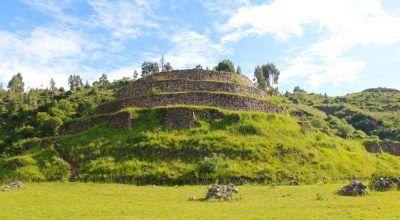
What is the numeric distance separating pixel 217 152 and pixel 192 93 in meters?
13.9

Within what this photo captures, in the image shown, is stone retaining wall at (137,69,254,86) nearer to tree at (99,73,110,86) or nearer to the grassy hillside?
the grassy hillside

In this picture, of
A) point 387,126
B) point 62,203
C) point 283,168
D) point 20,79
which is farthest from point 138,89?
point 20,79

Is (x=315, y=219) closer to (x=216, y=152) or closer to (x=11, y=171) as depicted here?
(x=216, y=152)

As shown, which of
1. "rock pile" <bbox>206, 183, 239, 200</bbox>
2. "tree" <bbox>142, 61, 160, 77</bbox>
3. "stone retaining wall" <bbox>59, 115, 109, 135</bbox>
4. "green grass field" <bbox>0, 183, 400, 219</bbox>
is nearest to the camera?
"green grass field" <bbox>0, 183, 400, 219</bbox>

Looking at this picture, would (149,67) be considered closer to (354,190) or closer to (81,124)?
(81,124)

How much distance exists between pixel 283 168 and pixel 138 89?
28.3 m

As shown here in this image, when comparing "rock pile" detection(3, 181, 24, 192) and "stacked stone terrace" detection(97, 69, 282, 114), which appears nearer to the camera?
"rock pile" detection(3, 181, 24, 192)

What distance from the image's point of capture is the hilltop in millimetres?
47062

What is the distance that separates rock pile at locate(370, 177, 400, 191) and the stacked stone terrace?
26809mm

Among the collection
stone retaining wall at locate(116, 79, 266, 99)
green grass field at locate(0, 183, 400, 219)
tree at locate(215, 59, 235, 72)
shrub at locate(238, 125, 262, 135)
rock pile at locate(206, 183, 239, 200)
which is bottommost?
green grass field at locate(0, 183, 400, 219)

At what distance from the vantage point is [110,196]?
34.6 m

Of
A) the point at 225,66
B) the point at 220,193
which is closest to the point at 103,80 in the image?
the point at 225,66

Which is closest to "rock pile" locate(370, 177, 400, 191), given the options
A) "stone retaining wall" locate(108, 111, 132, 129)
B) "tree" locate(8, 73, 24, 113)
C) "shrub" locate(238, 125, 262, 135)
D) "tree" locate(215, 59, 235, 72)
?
"shrub" locate(238, 125, 262, 135)

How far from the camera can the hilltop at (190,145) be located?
4706cm
